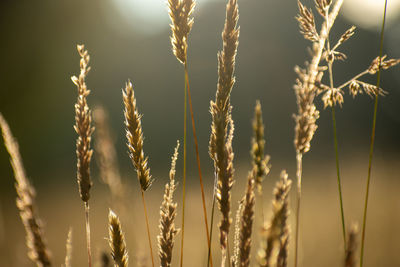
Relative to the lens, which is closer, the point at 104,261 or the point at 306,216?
the point at 104,261

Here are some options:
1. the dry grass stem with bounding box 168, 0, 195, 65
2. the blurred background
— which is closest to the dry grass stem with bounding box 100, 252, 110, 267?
the dry grass stem with bounding box 168, 0, 195, 65

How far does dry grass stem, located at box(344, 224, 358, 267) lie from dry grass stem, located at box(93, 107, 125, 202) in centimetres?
126

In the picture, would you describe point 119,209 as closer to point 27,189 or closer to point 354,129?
point 27,189

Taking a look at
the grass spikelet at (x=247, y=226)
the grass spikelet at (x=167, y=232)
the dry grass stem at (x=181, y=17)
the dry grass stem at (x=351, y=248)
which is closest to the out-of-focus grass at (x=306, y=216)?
the grass spikelet at (x=167, y=232)

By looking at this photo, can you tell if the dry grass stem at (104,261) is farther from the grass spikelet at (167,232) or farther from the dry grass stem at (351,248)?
the dry grass stem at (351,248)

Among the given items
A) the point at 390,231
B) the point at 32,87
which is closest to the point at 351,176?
the point at 390,231

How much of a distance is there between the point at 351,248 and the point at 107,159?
4.56 feet

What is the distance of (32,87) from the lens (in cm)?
1631

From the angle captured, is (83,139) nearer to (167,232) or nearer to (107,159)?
(167,232)

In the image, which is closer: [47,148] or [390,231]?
[390,231]

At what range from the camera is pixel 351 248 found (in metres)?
0.73

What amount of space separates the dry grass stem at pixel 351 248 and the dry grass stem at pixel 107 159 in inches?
49.6

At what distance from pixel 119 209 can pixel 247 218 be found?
0.85 meters

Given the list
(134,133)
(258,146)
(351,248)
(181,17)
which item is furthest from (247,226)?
(181,17)
